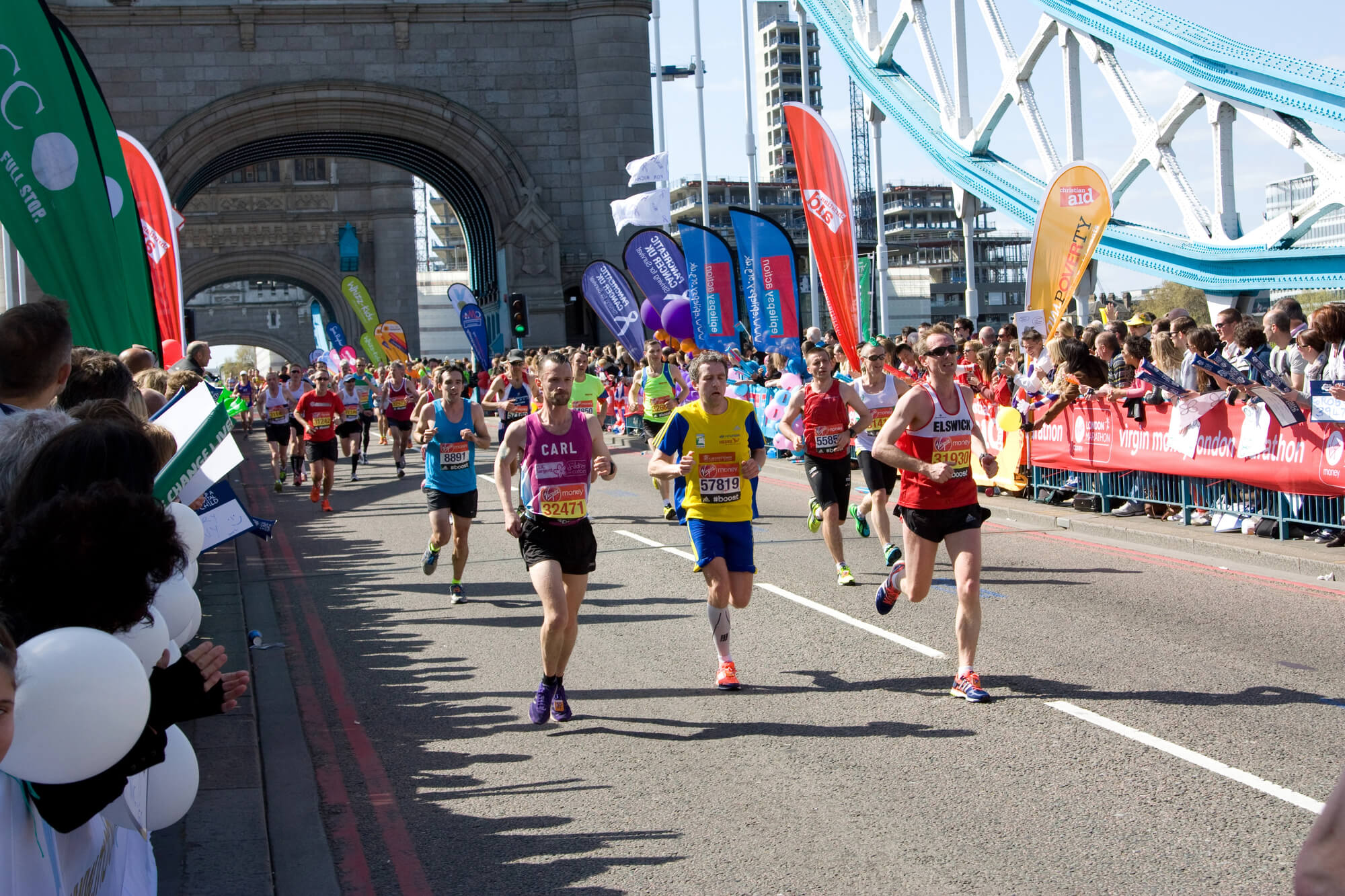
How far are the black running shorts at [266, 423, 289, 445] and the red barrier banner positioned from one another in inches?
509

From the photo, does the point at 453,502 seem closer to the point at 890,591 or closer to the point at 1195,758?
the point at 890,591

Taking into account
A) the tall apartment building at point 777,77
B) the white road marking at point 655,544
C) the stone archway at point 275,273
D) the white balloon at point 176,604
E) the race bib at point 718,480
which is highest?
the tall apartment building at point 777,77

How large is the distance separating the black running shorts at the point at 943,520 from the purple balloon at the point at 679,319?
1791 cm

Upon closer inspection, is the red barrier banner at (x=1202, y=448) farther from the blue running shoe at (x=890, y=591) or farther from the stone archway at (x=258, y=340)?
the stone archway at (x=258, y=340)

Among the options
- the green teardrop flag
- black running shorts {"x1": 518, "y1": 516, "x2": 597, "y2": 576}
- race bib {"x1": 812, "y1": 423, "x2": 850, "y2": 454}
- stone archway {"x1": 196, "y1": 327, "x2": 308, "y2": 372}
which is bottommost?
black running shorts {"x1": 518, "y1": 516, "x2": 597, "y2": 576}

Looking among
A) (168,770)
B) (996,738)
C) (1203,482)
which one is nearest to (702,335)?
(1203,482)

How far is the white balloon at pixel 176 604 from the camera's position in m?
3.78

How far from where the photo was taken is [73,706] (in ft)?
7.85

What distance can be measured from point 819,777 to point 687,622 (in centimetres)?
365

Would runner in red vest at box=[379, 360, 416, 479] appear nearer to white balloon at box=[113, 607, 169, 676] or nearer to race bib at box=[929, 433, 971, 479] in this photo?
race bib at box=[929, 433, 971, 479]

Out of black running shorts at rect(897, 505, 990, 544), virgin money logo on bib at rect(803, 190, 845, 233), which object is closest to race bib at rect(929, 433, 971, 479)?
black running shorts at rect(897, 505, 990, 544)

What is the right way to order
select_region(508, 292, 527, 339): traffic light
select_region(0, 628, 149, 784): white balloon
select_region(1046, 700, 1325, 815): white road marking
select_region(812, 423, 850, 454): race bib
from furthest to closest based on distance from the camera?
select_region(508, 292, 527, 339): traffic light
select_region(812, 423, 850, 454): race bib
select_region(1046, 700, 1325, 815): white road marking
select_region(0, 628, 149, 784): white balloon

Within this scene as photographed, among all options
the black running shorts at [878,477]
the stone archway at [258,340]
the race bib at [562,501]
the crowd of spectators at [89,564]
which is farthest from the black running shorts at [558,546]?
the stone archway at [258,340]

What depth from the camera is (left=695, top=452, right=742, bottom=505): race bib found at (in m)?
7.71
